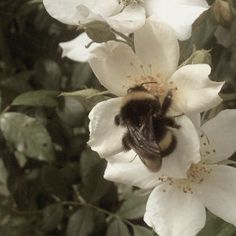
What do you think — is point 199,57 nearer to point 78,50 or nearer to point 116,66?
point 116,66

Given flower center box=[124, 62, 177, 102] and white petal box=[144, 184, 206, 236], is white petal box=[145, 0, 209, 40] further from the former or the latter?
white petal box=[144, 184, 206, 236]

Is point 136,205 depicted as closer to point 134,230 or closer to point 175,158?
point 134,230

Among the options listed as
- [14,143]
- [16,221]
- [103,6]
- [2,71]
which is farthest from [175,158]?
[2,71]

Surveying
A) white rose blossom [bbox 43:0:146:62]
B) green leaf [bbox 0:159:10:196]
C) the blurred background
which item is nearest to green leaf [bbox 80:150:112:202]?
the blurred background

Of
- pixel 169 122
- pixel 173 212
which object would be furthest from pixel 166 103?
pixel 173 212

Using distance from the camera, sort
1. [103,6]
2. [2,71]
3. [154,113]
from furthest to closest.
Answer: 1. [2,71]
2. [103,6]
3. [154,113]

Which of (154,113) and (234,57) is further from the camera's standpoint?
(234,57)
